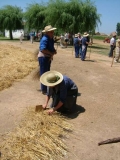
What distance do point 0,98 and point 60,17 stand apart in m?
23.5

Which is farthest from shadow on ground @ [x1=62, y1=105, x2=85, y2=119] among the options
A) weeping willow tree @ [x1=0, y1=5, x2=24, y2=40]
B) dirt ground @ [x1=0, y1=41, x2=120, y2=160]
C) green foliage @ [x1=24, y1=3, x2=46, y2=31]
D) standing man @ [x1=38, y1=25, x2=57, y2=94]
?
weeping willow tree @ [x1=0, y1=5, x2=24, y2=40]

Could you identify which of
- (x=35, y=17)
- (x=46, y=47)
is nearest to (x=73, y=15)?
(x=35, y=17)

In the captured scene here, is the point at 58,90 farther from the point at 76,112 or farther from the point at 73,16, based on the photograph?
the point at 73,16

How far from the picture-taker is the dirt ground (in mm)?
3916

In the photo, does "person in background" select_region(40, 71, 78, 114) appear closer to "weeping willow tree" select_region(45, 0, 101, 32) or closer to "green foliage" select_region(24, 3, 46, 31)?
"weeping willow tree" select_region(45, 0, 101, 32)

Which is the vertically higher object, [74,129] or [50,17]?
[50,17]

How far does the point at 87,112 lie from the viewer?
5457 mm

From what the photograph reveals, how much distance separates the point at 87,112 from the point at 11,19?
37996 millimetres

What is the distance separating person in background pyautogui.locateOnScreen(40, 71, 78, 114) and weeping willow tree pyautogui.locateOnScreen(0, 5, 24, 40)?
37834 mm

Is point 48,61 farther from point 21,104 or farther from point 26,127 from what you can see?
point 26,127

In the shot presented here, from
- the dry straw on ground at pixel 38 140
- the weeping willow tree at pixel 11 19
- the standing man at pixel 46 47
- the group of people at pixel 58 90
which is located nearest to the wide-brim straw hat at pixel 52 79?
the group of people at pixel 58 90

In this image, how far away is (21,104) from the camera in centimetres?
579

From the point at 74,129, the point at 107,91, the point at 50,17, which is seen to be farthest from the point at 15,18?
the point at 74,129

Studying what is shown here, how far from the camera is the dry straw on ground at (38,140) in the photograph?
349 cm
